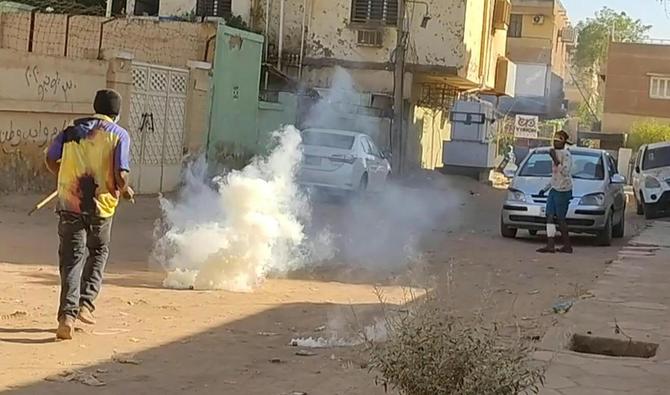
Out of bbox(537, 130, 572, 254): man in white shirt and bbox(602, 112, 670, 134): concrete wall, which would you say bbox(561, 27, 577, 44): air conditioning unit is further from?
bbox(537, 130, 572, 254): man in white shirt

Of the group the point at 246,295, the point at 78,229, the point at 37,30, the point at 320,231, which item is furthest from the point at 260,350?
the point at 37,30

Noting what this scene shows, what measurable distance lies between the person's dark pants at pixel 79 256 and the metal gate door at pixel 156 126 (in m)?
11.6

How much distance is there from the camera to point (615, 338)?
26.5 ft

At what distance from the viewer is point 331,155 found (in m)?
21.8

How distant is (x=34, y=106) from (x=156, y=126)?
366 cm

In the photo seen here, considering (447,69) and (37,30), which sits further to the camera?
(447,69)

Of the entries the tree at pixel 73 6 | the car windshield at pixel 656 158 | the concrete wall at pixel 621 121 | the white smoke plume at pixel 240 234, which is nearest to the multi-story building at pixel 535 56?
the concrete wall at pixel 621 121

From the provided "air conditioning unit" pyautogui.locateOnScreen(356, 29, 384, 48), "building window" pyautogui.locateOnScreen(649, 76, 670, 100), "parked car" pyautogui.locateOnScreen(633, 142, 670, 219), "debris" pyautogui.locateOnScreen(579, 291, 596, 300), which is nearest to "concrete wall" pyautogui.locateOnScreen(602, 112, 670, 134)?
"building window" pyautogui.locateOnScreen(649, 76, 670, 100)

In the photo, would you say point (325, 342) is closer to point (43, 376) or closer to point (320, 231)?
point (43, 376)

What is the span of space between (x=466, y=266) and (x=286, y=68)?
59.7ft

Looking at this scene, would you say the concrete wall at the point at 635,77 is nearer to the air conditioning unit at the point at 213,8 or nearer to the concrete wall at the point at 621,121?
the concrete wall at the point at 621,121

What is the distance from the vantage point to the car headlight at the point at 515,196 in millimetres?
17297

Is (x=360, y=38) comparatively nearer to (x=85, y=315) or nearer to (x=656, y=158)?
(x=656, y=158)

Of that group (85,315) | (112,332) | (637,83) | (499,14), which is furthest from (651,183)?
(637,83)
